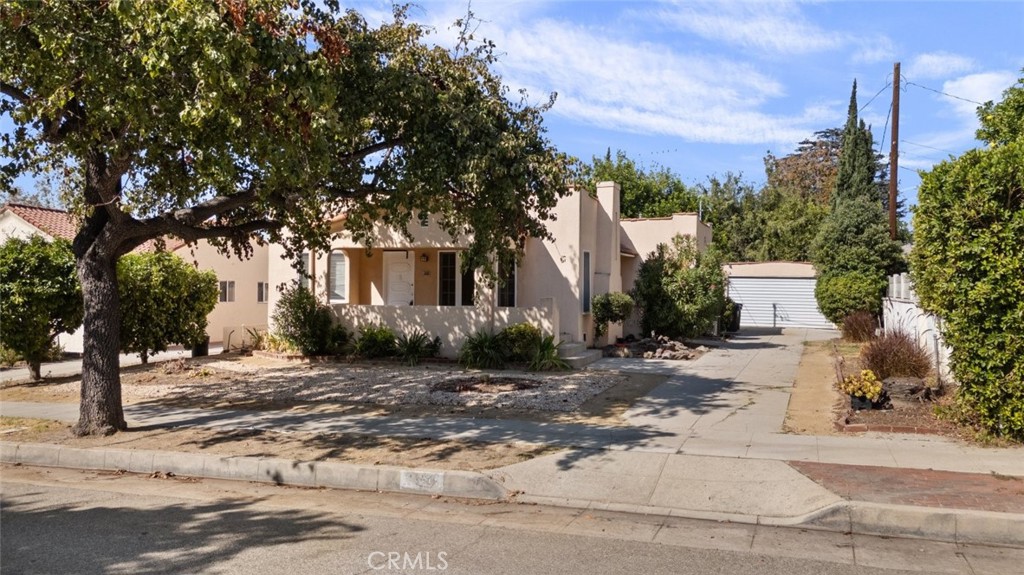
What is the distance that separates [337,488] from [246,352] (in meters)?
13.1

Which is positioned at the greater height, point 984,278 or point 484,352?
point 984,278

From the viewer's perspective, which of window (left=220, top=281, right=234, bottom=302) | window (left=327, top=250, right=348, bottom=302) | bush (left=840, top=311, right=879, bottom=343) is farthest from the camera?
window (left=220, top=281, right=234, bottom=302)

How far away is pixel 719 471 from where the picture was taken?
7.77m

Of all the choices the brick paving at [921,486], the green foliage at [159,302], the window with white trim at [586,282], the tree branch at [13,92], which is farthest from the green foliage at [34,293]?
the brick paving at [921,486]

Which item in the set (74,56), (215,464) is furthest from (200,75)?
(215,464)

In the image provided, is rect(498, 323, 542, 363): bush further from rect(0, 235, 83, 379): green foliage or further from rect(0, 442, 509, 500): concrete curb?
rect(0, 235, 83, 379): green foliage

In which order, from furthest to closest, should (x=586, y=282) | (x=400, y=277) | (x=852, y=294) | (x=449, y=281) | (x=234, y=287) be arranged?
(x=234, y=287), (x=852, y=294), (x=400, y=277), (x=449, y=281), (x=586, y=282)

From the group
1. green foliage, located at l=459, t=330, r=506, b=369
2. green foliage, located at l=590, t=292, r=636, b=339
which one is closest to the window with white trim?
green foliage, located at l=590, t=292, r=636, b=339

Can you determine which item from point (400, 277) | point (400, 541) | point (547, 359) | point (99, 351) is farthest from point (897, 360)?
point (99, 351)

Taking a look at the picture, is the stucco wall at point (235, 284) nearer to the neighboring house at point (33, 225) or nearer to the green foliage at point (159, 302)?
the neighboring house at point (33, 225)

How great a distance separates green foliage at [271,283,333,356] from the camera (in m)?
17.6

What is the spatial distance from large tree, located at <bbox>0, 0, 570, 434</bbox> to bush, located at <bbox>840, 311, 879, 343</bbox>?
13.8m

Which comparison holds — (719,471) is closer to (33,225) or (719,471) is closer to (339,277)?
(339,277)

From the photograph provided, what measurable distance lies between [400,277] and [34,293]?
26.8ft
